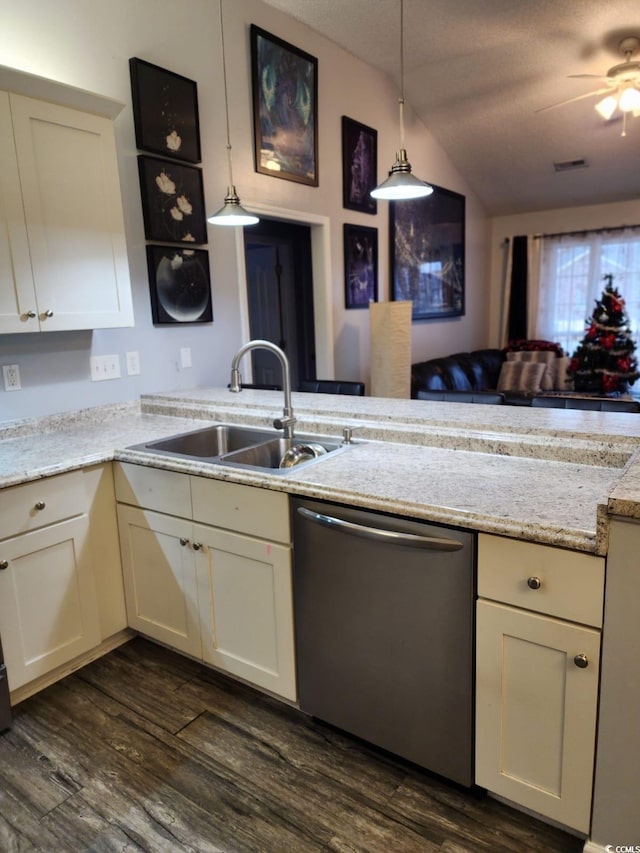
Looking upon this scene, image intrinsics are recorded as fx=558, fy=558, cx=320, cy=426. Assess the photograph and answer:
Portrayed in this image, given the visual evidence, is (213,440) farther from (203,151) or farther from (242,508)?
(203,151)

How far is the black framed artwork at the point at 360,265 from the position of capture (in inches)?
175

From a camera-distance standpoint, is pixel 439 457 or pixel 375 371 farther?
pixel 375 371

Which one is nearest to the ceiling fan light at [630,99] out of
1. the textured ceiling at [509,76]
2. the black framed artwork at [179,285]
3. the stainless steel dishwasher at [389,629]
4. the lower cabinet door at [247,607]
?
the textured ceiling at [509,76]

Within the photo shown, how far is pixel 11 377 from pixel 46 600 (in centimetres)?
98

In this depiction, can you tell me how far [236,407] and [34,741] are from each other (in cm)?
151

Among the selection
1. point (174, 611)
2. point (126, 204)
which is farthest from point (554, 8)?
point (174, 611)

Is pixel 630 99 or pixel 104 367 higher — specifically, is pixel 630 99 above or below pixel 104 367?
above

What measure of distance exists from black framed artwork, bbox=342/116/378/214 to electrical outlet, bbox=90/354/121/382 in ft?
7.90

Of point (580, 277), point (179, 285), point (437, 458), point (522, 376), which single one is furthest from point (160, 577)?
point (580, 277)

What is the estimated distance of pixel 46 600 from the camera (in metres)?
2.03

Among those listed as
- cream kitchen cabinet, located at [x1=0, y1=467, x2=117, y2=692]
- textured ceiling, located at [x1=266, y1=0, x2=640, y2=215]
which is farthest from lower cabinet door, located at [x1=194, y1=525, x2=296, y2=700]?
textured ceiling, located at [x1=266, y1=0, x2=640, y2=215]

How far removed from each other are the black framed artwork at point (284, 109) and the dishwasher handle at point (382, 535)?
2.70 m

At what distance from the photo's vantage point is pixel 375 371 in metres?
4.21

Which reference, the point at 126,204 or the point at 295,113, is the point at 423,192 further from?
the point at 295,113
